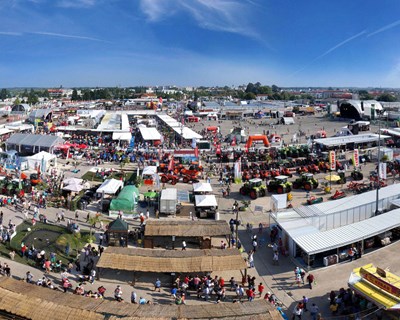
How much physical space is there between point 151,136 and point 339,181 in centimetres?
2385

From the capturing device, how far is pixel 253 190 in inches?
963

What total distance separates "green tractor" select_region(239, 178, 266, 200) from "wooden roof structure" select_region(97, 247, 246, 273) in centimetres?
997

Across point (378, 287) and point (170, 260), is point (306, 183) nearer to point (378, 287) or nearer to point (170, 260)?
point (378, 287)

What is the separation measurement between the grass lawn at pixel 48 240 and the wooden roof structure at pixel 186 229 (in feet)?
10.9

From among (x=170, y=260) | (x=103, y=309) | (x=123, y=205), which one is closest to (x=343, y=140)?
(x=123, y=205)

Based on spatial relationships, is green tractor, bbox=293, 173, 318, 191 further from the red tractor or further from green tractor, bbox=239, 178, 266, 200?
the red tractor

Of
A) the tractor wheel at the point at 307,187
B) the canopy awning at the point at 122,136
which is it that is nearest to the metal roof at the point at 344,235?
the tractor wheel at the point at 307,187

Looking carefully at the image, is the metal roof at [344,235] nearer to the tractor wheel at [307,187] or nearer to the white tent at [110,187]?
the tractor wheel at [307,187]

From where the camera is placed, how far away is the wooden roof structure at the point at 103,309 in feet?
34.1

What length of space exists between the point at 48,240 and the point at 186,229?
6549 mm

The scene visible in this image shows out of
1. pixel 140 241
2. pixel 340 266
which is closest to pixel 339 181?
pixel 340 266

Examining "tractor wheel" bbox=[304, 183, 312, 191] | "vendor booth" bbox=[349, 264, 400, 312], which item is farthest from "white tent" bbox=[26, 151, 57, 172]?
"vendor booth" bbox=[349, 264, 400, 312]

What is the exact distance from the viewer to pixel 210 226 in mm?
17375

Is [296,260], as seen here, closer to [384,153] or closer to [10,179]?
[10,179]
